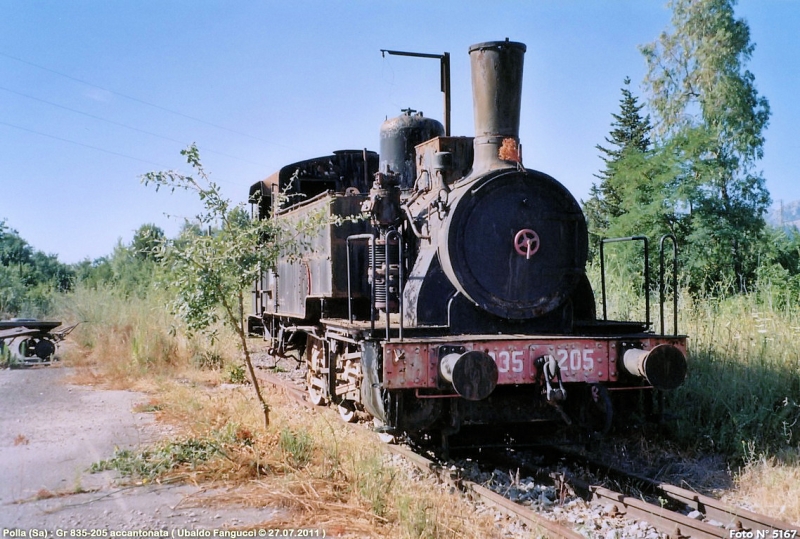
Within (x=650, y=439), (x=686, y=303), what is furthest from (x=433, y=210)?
(x=686, y=303)

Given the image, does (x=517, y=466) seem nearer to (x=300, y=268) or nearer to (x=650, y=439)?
(x=650, y=439)

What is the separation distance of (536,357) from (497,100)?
2.34 m

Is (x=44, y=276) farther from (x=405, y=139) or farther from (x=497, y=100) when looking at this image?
(x=497, y=100)

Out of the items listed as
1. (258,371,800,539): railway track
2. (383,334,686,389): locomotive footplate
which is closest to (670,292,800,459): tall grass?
(383,334,686,389): locomotive footplate

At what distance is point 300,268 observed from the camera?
828 centimetres

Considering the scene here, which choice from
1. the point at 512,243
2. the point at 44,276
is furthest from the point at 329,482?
the point at 44,276

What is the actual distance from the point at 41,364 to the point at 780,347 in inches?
470

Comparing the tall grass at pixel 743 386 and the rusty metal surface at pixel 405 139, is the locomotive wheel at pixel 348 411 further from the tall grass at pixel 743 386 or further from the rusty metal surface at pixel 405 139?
the tall grass at pixel 743 386

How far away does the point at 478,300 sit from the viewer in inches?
231

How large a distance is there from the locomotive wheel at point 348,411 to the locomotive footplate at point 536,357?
240 centimetres

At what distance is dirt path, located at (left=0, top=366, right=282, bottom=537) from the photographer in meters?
4.40

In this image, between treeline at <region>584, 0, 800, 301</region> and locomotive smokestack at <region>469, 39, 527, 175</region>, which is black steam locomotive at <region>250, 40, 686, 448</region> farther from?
treeline at <region>584, 0, 800, 301</region>

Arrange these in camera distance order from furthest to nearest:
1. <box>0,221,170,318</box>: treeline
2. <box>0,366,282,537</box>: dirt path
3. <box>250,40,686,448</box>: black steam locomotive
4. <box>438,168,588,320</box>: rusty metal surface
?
<box>0,221,170,318</box>: treeline
<box>438,168,588,320</box>: rusty metal surface
<box>250,40,686,448</box>: black steam locomotive
<box>0,366,282,537</box>: dirt path

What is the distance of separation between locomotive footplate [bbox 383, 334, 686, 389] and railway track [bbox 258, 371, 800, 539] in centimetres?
73
